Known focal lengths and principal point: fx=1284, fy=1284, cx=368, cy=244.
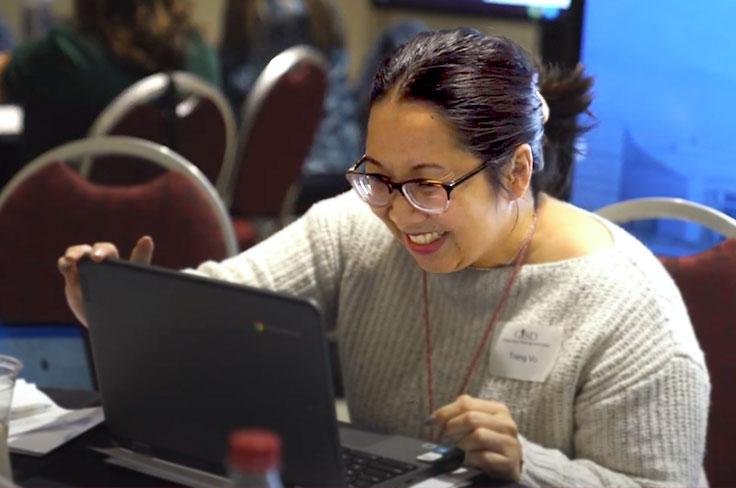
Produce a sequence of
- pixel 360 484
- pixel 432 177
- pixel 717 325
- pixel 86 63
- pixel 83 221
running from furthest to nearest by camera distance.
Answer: pixel 86 63, pixel 83 221, pixel 717 325, pixel 432 177, pixel 360 484

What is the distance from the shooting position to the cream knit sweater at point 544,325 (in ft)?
5.14

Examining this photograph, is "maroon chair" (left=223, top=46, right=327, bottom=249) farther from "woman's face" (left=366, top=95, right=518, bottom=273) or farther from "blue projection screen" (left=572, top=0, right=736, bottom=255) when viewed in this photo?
"woman's face" (left=366, top=95, right=518, bottom=273)

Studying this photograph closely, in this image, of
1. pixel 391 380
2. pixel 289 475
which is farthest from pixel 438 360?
pixel 289 475

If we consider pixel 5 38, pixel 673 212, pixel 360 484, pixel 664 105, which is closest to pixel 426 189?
pixel 360 484

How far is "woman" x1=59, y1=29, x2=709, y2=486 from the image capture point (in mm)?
1565

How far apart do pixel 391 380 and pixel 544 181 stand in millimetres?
358

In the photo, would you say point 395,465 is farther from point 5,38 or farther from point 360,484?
point 5,38

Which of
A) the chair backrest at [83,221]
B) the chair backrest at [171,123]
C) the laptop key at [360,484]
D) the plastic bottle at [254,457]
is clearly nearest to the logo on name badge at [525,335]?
the laptop key at [360,484]

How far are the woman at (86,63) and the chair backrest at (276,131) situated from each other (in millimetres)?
321

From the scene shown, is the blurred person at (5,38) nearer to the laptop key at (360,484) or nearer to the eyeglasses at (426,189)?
the eyeglasses at (426,189)

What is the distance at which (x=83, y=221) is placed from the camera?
231cm

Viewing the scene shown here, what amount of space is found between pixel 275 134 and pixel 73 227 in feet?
5.27

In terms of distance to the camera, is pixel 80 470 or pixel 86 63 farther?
pixel 86 63

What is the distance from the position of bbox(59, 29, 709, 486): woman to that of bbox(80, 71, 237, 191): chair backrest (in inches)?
52.1
